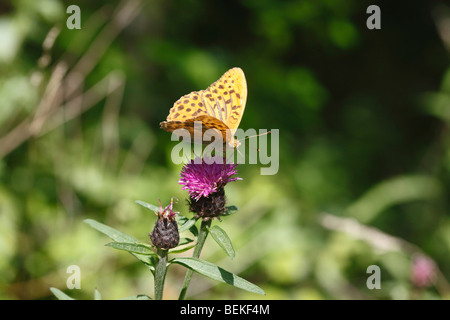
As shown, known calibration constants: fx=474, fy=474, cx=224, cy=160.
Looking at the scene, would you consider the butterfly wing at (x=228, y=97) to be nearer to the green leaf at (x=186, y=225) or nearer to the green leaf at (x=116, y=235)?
the green leaf at (x=186, y=225)

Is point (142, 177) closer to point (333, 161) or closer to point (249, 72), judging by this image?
point (249, 72)

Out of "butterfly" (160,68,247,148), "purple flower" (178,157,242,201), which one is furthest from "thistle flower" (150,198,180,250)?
"butterfly" (160,68,247,148)

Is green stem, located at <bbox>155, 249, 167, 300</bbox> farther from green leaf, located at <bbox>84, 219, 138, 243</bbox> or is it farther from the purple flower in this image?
the purple flower

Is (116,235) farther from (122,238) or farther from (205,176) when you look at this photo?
(205,176)

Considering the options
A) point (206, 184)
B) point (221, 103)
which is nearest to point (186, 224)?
point (206, 184)

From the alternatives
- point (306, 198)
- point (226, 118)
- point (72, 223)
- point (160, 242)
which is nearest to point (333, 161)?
point (306, 198)

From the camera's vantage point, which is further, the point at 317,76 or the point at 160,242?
the point at 317,76
